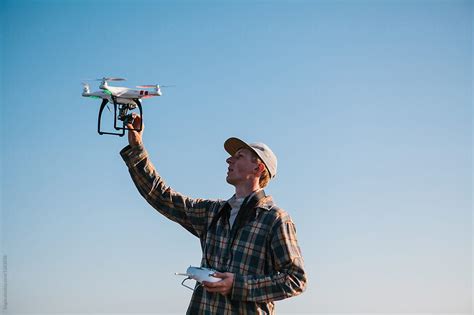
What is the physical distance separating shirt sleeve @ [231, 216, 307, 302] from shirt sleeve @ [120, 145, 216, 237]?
1.07 metres

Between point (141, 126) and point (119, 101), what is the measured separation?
374mm

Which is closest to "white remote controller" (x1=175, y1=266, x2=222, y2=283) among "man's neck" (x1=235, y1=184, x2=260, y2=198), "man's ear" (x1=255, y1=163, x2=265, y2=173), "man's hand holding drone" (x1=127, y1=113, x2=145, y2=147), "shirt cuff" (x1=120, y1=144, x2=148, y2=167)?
"man's neck" (x1=235, y1=184, x2=260, y2=198)

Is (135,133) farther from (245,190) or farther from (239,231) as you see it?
(239,231)

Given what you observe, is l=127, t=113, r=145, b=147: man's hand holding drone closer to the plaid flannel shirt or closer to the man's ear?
the plaid flannel shirt

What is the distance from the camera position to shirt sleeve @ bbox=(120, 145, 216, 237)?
21.4ft

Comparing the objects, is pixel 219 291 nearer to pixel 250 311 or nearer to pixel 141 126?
pixel 250 311

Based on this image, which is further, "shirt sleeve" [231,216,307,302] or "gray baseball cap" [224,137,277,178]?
"gray baseball cap" [224,137,277,178]

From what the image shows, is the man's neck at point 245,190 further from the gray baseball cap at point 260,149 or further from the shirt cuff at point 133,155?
the shirt cuff at point 133,155

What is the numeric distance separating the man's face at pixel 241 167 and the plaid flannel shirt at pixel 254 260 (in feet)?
0.96

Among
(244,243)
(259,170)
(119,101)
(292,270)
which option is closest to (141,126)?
(119,101)

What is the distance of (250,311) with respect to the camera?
5.62 meters

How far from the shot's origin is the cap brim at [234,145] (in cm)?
633

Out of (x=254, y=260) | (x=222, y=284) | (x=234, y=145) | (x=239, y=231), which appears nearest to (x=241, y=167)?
(x=234, y=145)

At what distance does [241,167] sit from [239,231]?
2.40 ft
